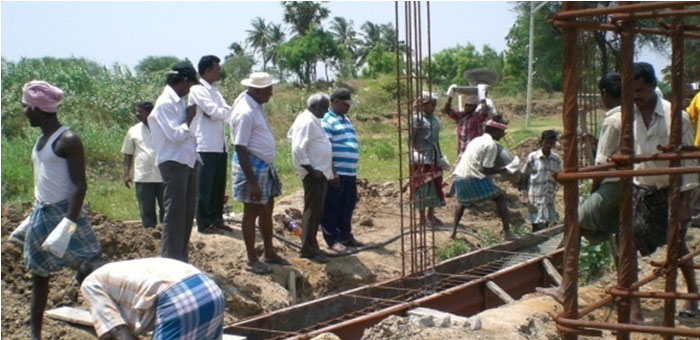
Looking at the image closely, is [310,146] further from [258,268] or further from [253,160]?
[258,268]

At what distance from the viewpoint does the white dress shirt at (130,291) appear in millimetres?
4141

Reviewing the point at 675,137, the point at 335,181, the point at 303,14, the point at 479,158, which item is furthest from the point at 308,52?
the point at 675,137

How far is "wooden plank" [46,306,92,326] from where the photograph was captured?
5.88 meters

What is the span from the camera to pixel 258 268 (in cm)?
756

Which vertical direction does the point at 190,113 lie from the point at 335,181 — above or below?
above

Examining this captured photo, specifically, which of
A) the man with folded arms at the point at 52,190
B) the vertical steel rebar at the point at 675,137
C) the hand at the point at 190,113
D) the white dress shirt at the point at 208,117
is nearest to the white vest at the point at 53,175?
the man with folded arms at the point at 52,190

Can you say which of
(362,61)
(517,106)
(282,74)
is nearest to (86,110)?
(517,106)

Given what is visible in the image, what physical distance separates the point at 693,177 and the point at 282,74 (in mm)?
43923

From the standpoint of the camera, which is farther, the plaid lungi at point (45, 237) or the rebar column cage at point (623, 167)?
the plaid lungi at point (45, 237)

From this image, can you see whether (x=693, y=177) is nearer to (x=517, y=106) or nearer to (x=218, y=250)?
(x=218, y=250)

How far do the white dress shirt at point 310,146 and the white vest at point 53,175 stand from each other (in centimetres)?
287

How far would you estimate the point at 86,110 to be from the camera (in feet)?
66.4

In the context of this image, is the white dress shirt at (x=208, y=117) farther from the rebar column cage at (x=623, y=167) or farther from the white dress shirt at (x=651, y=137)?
the rebar column cage at (x=623, y=167)

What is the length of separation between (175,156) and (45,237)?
1.53 meters
